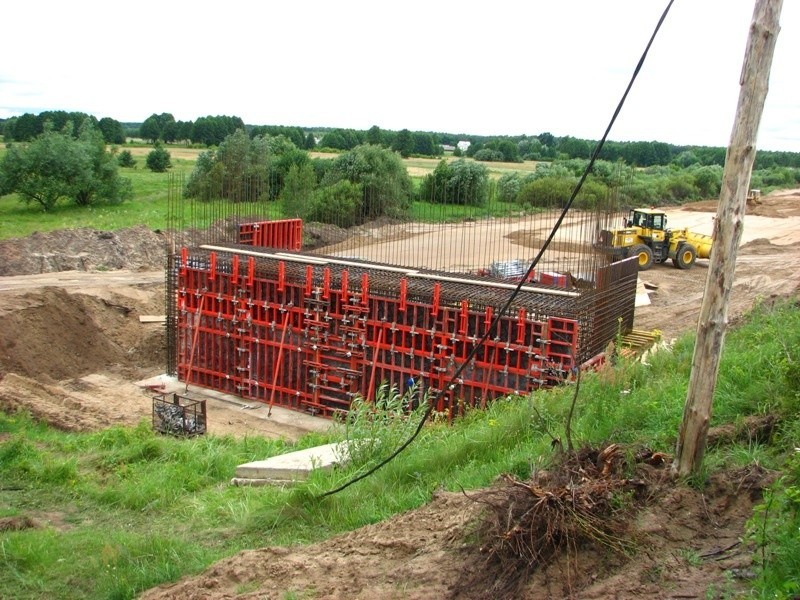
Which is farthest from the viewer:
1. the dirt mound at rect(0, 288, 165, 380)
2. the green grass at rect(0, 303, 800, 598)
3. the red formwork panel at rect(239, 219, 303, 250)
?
the red formwork panel at rect(239, 219, 303, 250)

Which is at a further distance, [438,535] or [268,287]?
[268,287]

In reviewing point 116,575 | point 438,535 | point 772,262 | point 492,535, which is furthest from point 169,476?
point 772,262

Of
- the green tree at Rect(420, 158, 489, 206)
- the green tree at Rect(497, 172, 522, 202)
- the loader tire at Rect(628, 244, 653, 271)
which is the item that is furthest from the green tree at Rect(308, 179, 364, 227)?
the loader tire at Rect(628, 244, 653, 271)

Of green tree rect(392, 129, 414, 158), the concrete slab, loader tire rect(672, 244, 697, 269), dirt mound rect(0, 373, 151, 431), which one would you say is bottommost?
dirt mound rect(0, 373, 151, 431)

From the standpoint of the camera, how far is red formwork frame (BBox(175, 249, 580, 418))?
1370 cm

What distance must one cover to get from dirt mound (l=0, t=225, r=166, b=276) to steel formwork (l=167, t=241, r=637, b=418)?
11527 mm

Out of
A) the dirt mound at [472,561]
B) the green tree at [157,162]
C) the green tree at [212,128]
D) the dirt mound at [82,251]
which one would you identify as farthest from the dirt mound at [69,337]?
the green tree at [212,128]

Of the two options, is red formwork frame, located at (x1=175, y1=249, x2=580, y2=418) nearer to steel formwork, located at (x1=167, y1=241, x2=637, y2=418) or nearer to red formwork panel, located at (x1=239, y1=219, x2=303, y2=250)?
steel formwork, located at (x1=167, y1=241, x2=637, y2=418)

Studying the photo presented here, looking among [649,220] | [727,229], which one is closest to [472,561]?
[727,229]

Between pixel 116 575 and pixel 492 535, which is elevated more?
pixel 492 535

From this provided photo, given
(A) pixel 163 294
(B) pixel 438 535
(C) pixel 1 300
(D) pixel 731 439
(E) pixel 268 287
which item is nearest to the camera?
(B) pixel 438 535

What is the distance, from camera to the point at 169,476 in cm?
930

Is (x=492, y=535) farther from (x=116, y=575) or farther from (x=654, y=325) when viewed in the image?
(x=654, y=325)

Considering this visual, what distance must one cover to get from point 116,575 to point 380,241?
81.3 feet
